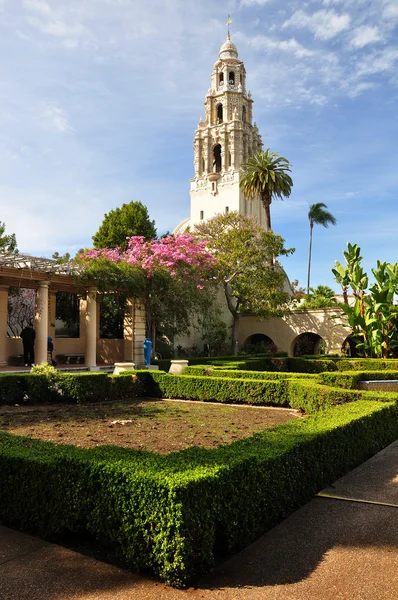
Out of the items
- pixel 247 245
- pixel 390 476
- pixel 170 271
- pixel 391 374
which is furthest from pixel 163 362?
pixel 390 476

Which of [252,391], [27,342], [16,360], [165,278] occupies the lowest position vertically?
[252,391]

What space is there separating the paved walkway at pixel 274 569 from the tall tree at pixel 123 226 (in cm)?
3254

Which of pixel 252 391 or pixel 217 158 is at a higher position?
pixel 217 158

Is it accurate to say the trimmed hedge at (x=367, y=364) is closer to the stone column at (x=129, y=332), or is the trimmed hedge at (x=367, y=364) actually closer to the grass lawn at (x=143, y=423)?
the grass lawn at (x=143, y=423)

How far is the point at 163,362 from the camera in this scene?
21.2 metres

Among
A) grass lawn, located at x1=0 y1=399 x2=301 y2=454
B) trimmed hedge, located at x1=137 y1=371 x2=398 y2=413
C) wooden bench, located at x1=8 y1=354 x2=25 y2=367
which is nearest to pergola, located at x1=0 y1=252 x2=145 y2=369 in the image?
wooden bench, located at x1=8 y1=354 x2=25 y2=367

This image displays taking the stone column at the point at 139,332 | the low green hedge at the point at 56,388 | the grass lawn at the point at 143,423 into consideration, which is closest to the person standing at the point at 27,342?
the stone column at the point at 139,332

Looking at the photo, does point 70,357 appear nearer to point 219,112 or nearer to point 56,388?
point 56,388

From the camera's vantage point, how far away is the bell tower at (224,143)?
48375 mm

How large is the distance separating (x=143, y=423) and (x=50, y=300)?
17.0m

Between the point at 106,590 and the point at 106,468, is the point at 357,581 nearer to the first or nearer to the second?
the point at 106,590

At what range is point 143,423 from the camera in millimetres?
10047

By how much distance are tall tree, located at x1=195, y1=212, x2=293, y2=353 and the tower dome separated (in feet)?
102

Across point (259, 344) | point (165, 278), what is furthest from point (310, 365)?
point (259, 344)
